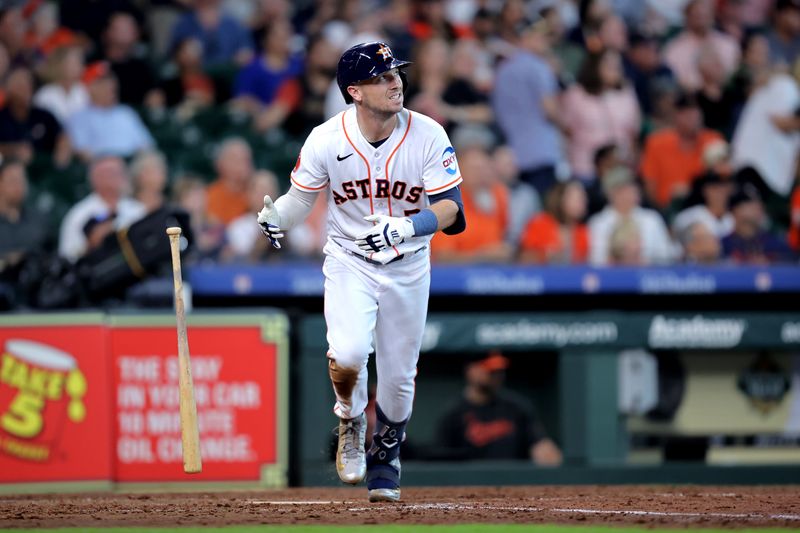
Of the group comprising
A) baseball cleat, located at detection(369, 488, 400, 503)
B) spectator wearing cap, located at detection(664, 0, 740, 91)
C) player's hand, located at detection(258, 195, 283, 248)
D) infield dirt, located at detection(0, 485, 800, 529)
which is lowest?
infield dirt, located at detection(0, 485, 800, 529)

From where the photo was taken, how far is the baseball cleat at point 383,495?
6707 millimetres

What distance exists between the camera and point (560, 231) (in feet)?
34.1

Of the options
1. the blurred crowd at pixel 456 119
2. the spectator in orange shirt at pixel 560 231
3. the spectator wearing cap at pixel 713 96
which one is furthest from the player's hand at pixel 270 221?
the spectator wearing cap at pixel 713 96

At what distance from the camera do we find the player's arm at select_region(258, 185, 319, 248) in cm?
637

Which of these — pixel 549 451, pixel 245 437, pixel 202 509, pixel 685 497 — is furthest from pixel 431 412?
pixel 202 509

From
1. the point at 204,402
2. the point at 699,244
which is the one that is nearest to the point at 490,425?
the point at 204,402

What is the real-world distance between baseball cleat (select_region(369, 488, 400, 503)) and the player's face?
185 cm

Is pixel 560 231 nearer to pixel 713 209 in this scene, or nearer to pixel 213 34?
pixel 713 209

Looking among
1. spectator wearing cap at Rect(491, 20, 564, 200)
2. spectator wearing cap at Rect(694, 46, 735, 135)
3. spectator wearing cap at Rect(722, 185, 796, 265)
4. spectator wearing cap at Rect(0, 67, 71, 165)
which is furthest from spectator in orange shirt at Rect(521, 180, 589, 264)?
spectator wearing cap at Rect(0, 67, 71, 165)

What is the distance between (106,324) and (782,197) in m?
6.14

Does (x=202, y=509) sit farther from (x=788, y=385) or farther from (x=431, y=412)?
(x=788, y=385)

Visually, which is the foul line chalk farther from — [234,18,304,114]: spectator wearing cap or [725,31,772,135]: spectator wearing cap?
[725,31,772,135]: spectator wearing cap

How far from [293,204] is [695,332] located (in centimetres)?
431

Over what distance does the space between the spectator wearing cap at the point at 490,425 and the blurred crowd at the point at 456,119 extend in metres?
0.84
